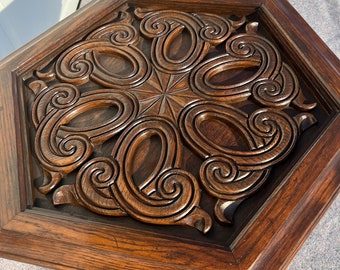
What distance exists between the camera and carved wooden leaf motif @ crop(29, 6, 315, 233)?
2.30 ft

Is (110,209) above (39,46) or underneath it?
underneath

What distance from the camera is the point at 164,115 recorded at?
808mm

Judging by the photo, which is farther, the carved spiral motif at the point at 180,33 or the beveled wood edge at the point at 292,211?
the carved spiral motif at the point at 180,33

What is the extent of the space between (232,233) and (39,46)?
0.60 metres

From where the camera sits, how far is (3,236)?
2.16ft

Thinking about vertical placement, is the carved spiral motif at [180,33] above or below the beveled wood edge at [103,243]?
above

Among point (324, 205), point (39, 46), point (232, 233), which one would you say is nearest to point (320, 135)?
point (324, 205)

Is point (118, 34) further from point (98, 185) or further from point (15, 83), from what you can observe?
point (98, 185)

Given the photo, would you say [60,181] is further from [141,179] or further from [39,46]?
[39,46]

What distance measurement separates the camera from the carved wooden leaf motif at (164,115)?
0.70m

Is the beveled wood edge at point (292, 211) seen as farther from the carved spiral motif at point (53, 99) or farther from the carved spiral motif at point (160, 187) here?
the carved spiral motif at point (53, 99)

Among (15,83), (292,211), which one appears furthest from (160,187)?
(15,83)

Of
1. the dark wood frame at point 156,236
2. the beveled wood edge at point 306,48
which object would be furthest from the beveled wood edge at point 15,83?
the beveled wood edge at point 306,48

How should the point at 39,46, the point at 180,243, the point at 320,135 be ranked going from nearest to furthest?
the point at 180,243
the point at 320,135
the point at 39,46
